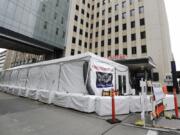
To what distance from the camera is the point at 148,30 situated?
24109mm

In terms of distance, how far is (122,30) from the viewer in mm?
27922

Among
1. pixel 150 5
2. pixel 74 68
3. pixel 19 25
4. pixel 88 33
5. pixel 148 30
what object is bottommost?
pixel 74 68

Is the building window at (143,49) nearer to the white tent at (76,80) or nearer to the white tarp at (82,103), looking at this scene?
the white tent at (76,80)

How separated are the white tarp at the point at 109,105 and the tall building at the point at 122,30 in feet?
51.9

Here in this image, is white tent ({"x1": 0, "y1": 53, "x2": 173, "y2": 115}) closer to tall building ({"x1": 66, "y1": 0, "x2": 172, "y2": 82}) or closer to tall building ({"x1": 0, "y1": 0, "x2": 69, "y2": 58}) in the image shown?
tall building ({"x1": 0, "y1": 0, "x2": 69, "y2": 58})

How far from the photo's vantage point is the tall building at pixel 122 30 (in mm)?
23188

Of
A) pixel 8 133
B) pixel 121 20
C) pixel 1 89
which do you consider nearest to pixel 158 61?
pixel 121 20

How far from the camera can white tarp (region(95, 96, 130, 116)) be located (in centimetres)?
600

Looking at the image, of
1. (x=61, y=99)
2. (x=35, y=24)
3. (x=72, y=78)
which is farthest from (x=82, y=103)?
(x=35, y=24)

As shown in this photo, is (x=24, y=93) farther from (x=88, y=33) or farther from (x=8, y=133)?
(x=88, y=33)

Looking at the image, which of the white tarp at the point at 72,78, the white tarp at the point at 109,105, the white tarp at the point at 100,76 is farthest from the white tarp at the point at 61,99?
the white tarp at the point at 109,105

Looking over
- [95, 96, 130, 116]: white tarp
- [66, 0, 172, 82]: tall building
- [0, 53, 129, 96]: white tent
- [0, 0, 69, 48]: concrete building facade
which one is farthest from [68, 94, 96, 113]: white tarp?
[0, 0, 69, 48]: concrete building facade

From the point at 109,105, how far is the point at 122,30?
2496 cm

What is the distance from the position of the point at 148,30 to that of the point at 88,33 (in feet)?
49.7
